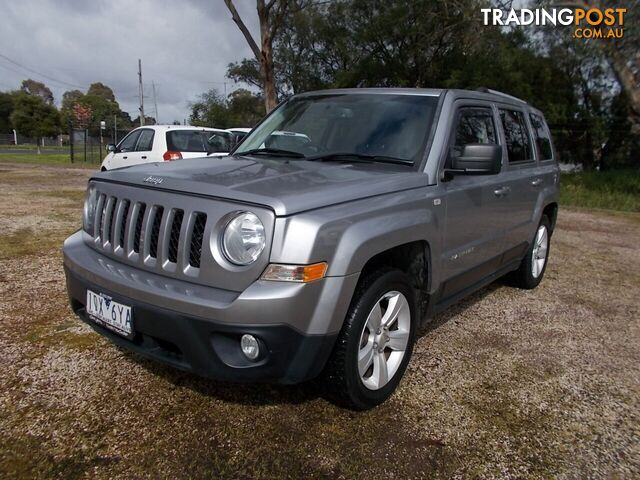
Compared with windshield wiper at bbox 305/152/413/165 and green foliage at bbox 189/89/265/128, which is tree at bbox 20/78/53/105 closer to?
green foliage at bbox 189/89/265/128

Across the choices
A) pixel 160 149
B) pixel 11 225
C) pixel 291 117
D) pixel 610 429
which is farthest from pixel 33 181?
pixel 610 429

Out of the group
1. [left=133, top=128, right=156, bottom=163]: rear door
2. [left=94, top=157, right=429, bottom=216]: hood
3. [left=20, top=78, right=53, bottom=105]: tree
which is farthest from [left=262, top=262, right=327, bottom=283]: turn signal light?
[left=20, top=78, right=53, bottom=105]: tree

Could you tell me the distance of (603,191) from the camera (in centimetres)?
1393

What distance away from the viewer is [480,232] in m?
3.39

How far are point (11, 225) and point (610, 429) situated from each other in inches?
290

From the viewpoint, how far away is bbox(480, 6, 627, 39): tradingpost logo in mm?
12633

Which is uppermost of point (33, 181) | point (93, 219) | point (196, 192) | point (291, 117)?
point (291, 117)

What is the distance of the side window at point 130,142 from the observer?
9.73m

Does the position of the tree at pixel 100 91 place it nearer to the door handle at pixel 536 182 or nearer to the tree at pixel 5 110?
the tree at pixel 5 110

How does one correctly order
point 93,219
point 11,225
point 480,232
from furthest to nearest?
1. point 11,225
2. point 480,232
3. point 93,219

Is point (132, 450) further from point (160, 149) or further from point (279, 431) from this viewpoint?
point (160, 149)

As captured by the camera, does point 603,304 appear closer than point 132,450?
No

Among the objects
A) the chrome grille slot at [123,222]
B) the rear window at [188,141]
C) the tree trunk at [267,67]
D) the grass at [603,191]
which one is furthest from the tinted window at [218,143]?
the grass at [603,191]

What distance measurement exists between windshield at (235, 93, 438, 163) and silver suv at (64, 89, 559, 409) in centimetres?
1
